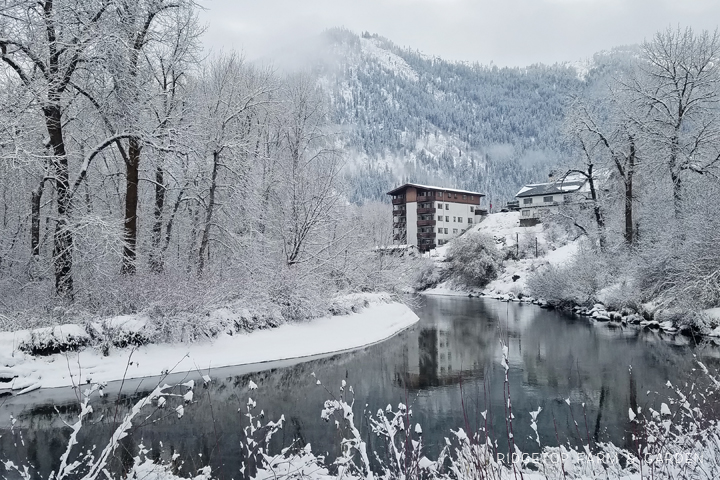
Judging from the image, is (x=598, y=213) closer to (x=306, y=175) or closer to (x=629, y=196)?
(x=629, y=196)

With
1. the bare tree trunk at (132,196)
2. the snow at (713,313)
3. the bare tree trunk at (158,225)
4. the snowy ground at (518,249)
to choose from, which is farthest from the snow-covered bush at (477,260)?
the bare tree trunk at (132,196)

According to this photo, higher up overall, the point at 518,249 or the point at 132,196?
the point at 132,196

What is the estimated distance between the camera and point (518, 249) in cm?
6044

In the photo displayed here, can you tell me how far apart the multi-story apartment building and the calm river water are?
197 ft

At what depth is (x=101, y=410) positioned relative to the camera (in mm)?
10180

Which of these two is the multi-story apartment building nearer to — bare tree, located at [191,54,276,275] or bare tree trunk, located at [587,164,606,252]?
bare tree trunk, located at [587,164,606,252]

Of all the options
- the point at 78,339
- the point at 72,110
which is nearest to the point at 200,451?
the point at 78,339

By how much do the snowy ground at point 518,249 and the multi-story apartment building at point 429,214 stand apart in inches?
158

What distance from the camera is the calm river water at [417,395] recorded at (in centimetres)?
823

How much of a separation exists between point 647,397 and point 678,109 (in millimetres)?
20408

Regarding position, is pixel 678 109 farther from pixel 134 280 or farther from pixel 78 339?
pixel 78 339

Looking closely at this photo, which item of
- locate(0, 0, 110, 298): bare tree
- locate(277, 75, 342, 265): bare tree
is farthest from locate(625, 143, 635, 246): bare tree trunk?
locate(0, 0, 110, 298): bare tree

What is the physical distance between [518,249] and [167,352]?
52.6 meters

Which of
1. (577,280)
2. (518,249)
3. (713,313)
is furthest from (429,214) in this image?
(713,313)
